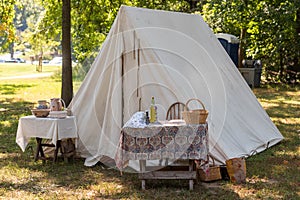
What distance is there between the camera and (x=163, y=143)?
5.41 m

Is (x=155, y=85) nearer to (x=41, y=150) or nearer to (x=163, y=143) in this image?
(x=163, y=143)

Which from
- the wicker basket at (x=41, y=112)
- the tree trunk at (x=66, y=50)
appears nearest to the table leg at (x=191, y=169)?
the wicker basket at (x=41, y=112)

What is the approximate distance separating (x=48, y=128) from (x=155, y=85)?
5.08ft

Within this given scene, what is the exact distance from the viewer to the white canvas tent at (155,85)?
21.7 feet

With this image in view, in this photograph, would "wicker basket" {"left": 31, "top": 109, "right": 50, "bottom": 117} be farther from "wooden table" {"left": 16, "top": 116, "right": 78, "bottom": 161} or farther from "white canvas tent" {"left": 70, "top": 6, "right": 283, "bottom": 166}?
"white canvas tent" {"left": 70, "top": 6, "right": 283, "bottom": 166}

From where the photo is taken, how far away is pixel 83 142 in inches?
278

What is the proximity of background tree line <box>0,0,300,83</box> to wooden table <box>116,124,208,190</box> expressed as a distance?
24.4 feet

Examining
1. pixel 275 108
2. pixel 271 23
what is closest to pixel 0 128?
pixel 275 108

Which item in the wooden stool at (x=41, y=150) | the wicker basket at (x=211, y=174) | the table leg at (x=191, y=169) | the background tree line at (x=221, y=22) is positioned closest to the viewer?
the table leg at (x=191, y=169)

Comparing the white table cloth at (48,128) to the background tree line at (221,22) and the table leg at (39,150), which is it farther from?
the background tree line at (221,22)

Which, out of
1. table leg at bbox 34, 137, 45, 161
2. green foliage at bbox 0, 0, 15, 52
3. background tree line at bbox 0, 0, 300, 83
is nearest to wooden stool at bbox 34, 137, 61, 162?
table leg at bbox 34, 137, 45, 161

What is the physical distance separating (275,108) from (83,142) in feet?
23.6

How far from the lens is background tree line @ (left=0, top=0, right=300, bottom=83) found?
42.7 ft

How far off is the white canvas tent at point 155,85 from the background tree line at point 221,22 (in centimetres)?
537
